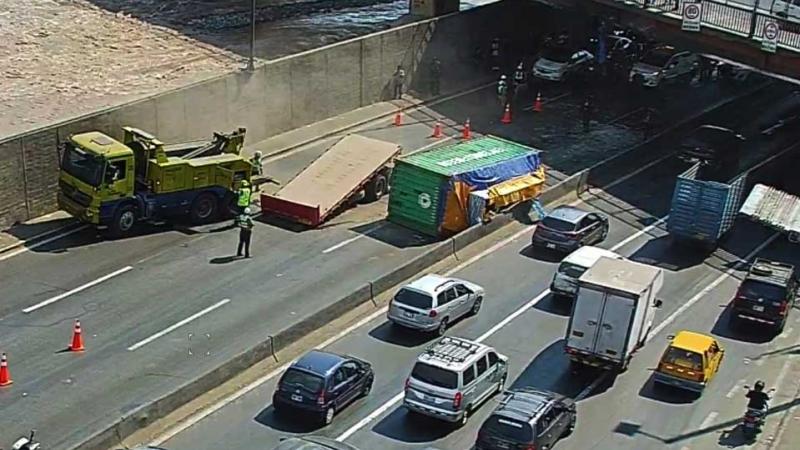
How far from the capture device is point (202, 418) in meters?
28.0

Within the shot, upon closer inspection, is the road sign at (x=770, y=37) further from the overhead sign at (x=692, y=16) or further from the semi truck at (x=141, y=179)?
the semi truck at (x=141, y=179)

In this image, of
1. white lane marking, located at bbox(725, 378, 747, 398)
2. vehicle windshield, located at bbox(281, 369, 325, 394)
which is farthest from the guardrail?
vehicle windshield, located at bbox(281, 369, 325, 394)

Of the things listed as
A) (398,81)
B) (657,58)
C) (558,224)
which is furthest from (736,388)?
(657,58)

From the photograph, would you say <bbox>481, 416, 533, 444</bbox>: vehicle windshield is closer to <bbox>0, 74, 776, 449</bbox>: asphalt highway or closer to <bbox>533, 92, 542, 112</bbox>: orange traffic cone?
<bbox>0, 74, 776, 449</bbox>: asphalt highway

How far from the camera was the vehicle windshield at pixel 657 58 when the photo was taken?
60375 mm

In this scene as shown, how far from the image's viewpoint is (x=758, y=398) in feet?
93.4

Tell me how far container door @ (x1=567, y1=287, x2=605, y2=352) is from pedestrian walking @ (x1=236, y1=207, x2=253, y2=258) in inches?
420

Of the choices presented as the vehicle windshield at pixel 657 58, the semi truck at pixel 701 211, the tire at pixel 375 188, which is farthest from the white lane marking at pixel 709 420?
the vehicle windshield at pixel 657 58

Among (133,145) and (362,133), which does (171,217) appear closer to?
(133,145)

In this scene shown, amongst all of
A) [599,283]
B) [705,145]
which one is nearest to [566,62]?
[705,145]

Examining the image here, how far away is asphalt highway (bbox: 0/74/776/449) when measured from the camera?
29.1 m

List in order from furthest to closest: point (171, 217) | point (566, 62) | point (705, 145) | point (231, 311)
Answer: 1. point (566, 62)
2. point (705, 145)
3. point (171, 217)
4. point (231, 311)

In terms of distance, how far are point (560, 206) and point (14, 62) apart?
74.6 feet

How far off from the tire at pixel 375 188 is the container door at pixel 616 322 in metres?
13.5
